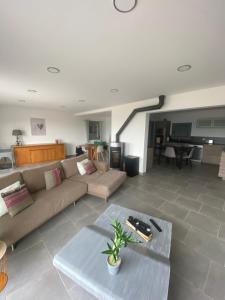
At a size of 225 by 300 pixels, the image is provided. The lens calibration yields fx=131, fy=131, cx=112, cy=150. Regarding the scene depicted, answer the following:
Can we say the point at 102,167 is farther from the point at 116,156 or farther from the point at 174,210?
the point at 174,210

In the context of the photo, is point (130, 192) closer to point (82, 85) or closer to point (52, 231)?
point (52, 231)

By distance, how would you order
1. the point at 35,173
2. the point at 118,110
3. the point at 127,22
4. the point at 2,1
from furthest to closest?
1. the point at 118,110
2. the point at 35,173
3. the point at 127,22
4. the point at 2,1

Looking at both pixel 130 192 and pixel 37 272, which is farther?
pixel 130 192

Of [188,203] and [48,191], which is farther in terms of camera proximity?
[188,203]

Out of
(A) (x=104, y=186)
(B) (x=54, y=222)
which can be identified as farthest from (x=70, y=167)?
(B) (x=54, y=222)

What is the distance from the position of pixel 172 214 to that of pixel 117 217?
1.28m

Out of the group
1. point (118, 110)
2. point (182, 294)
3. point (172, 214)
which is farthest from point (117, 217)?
point (118, 110)

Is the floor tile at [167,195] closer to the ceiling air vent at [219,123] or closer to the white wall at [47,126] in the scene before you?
the ceiling air vent at [219,123]

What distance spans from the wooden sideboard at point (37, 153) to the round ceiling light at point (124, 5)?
587 cm

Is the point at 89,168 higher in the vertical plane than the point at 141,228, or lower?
higher

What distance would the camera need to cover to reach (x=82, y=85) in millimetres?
3010

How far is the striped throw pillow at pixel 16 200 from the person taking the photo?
1.73 metres

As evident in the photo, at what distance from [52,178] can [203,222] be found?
2.86 metres

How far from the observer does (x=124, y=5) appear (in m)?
1.07
